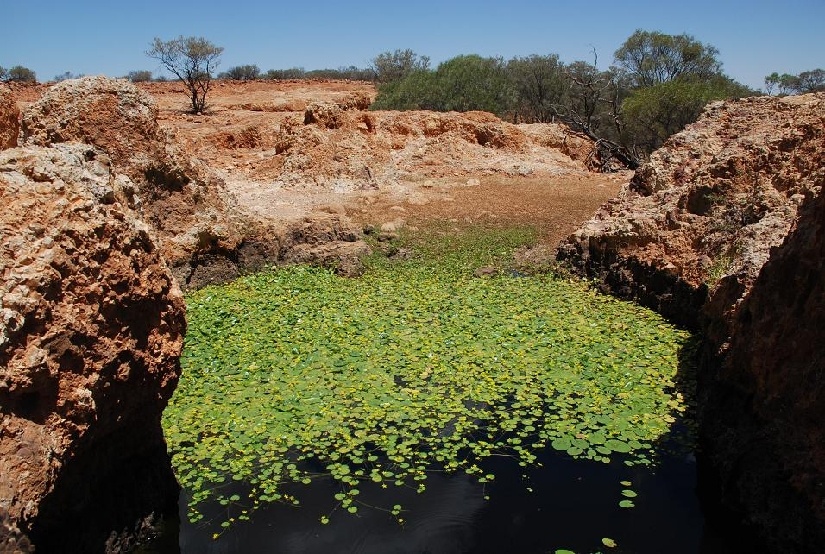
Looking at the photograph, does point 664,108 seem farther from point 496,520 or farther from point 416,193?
point 496,520

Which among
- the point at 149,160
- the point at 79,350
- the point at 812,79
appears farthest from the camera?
the point at 812,79

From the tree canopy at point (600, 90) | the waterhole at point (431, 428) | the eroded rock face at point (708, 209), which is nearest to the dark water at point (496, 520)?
the waterhole at point (431, 428)

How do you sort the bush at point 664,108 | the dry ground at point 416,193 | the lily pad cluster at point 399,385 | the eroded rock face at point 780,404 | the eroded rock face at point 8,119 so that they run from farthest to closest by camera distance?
the bush at point 664,108
the dry ground at point 416,193
the eroded rock face at point 8,119
the lily pad cluster at point 399,385
the eroded rock face at point 780,404

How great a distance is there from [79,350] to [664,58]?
3585 cm

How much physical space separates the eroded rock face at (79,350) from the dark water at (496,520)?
33.5 inches

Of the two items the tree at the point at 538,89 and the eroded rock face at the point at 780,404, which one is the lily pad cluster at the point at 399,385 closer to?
the eroded rock face at the point at 780,404

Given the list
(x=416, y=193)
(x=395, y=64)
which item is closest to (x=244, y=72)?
(x=395, y=64)

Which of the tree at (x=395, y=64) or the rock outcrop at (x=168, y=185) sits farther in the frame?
the tree at (x=395, y=64)

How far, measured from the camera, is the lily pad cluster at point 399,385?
18.6 feet

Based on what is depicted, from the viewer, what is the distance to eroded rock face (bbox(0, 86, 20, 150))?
7289 millimetres

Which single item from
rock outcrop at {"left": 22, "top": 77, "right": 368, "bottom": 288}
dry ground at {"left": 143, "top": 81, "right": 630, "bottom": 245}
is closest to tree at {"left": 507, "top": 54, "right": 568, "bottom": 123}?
dry ground at {"left": 143, "top": 81, "right": 630, "bottom": 245}

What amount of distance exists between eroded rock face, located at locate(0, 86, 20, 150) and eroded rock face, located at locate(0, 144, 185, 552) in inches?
127

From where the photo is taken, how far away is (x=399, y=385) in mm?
6992

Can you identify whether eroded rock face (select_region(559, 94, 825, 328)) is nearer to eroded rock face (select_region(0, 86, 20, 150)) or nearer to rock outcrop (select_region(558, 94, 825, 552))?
rock outcrop (select_region(558, 94, 825, 552))
